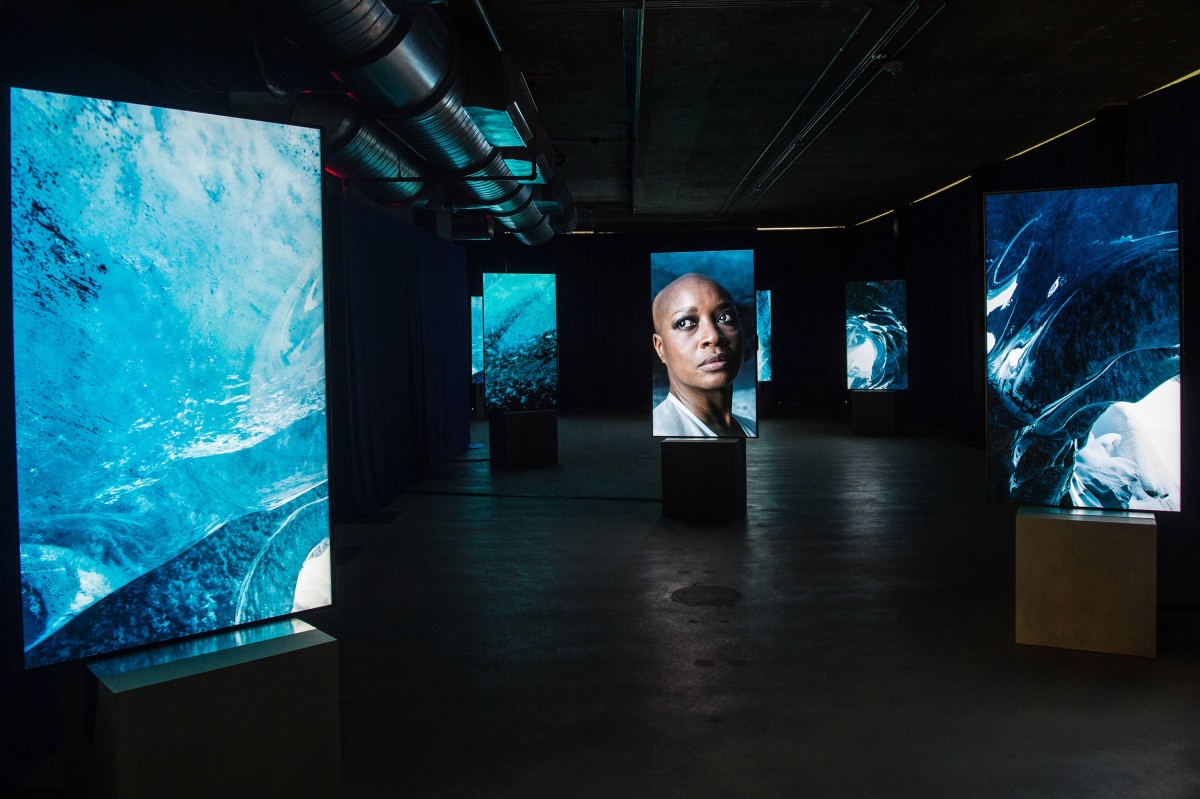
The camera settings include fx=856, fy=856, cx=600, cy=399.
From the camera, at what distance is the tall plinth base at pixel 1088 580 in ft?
12.2

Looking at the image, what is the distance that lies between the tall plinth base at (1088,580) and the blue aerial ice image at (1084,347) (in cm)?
19

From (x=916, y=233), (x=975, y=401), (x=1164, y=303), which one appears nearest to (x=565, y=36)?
(x=1164, y=303)

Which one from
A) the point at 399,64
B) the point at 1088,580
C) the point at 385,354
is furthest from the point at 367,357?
the point at 1088,580

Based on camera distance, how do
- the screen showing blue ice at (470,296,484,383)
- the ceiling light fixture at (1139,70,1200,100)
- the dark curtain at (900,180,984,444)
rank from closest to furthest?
the ceiling light fixture at (1139,70,1200,100)
the dark curtain at (900,180,984,444)
the screen showing blue ice at (470,296,484,383)

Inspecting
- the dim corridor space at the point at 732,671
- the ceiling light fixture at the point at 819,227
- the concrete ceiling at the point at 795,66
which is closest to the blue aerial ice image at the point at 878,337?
the concrete ceiling at the point at 795,66

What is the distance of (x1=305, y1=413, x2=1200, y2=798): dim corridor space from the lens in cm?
278

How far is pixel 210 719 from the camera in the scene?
2205 millimetres

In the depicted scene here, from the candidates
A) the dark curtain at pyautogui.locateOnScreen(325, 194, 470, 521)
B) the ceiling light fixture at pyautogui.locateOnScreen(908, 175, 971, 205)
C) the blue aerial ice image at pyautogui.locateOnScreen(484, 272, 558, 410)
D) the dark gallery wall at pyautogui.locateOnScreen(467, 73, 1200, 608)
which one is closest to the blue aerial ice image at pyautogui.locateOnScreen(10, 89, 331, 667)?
the dark curtain at pyautogui.locateOnScreen(325, 194, 470, 521)

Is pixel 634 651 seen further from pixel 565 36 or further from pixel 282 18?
pixel 565 36

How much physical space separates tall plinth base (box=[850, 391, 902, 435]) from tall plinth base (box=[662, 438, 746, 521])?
6.43m

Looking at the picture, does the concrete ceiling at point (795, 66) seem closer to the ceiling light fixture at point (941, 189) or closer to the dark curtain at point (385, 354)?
the ceiling light fixture at point (941, 189)

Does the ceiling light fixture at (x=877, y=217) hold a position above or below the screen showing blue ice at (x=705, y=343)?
above

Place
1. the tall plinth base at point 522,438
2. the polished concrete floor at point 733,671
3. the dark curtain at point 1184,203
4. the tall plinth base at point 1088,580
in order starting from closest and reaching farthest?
1. the polished concrete floor at point 733,671
2. the tall plinth base at point 1088,580
3. the dark curtain at point 1184,203
4. the tall plinth base at point 522,438

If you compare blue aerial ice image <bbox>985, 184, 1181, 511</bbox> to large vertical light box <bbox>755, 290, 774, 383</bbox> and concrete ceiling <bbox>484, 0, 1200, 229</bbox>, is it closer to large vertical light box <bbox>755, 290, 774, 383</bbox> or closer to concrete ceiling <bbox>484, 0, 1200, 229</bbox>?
concrete ceiling <bbox>484, 0, 1200, 229</bbox>
